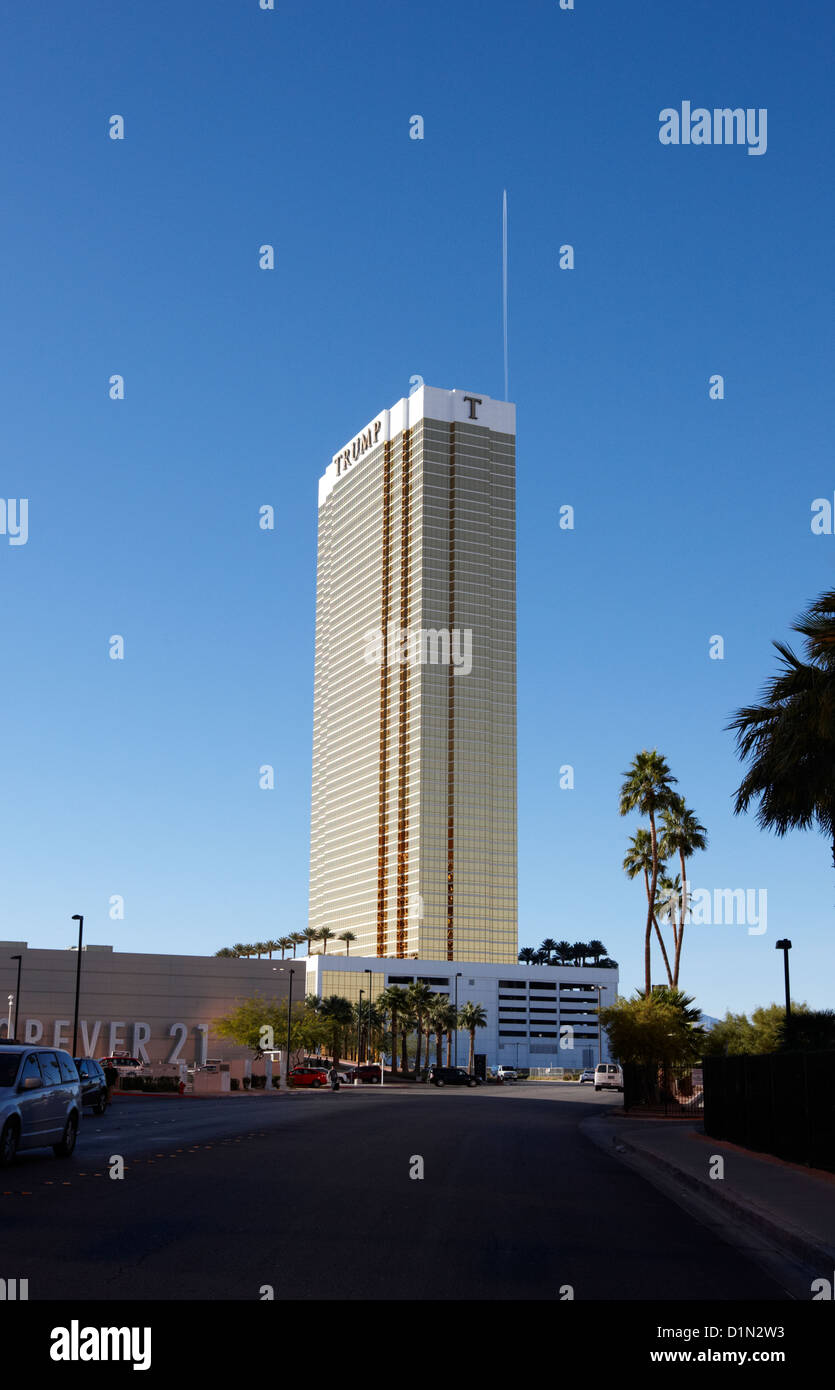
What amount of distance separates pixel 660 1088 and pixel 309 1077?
123ft

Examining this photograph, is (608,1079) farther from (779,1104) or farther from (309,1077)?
(779,1104)

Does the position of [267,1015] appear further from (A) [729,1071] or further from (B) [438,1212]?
(B) [438,1212]

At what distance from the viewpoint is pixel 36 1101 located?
61.2 feet

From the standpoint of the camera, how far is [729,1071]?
1085 inches

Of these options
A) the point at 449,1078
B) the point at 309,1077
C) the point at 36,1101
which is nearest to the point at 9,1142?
the point at 36,1101

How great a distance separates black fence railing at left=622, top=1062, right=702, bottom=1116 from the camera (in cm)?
4822

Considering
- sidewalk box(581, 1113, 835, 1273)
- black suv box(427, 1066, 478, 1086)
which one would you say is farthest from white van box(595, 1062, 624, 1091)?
sidewalk box(581, 1113, 835, 1273)

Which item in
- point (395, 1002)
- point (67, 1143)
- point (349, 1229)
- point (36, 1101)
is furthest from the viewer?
point (395, 1002)

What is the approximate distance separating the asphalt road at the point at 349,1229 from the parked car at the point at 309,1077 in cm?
6103

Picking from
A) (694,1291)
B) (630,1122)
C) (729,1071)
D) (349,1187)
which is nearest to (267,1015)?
(630,1122)

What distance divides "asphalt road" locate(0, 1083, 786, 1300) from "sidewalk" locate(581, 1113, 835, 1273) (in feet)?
2.12

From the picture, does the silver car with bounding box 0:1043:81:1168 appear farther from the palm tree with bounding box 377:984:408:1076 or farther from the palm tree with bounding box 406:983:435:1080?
the palm tree with bounding box 406:983:435:1080

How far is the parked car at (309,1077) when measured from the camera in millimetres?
82500
